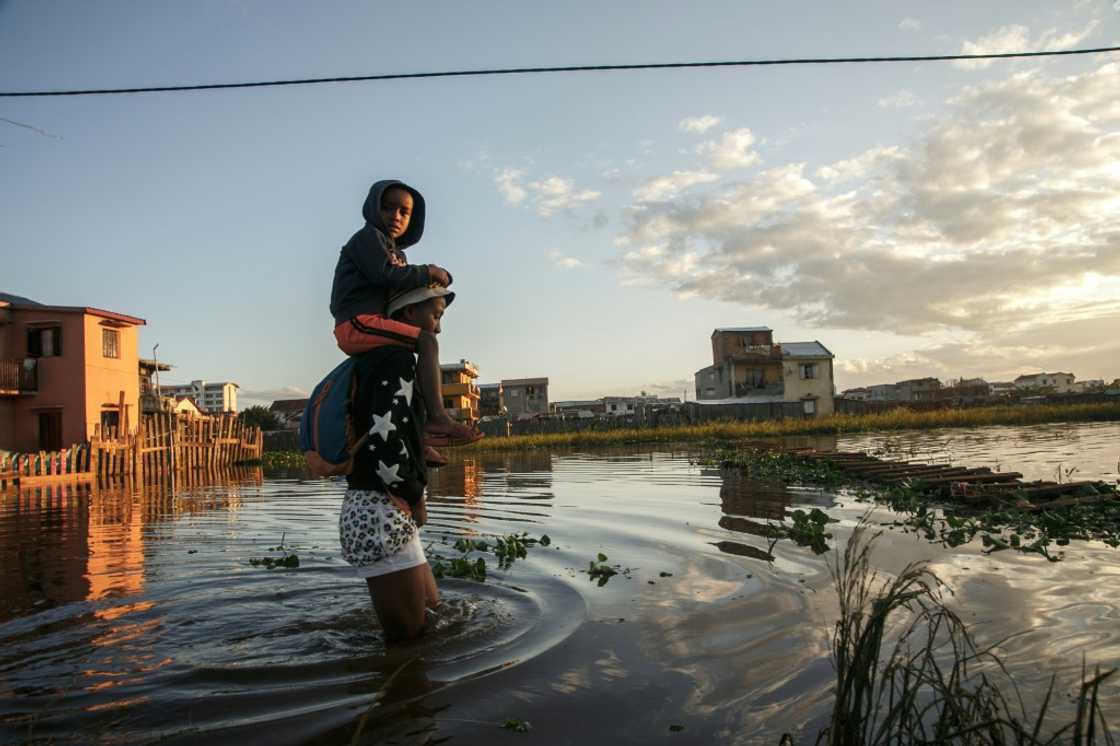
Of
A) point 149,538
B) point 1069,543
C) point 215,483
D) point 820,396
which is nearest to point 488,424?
point 820,396

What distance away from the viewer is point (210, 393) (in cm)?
10450

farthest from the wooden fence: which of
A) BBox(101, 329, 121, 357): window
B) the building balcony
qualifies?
the building balcony

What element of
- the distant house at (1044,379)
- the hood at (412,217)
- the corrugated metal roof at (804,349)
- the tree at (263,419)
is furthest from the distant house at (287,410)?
the distant house at (1044,379)

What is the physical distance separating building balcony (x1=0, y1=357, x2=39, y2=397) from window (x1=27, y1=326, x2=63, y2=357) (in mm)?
499

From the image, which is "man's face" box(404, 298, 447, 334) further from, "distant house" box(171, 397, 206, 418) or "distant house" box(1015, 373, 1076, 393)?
"distant house" box(1015, 373, 1076, 393)

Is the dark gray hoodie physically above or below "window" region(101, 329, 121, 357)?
below

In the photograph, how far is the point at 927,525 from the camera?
265 inches

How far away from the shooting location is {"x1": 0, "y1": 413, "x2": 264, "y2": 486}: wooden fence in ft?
69.1

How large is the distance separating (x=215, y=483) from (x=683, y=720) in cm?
1933

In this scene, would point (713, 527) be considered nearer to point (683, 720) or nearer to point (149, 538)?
point (683, 720)

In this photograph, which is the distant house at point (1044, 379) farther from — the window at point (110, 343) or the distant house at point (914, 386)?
the window at point (110, 343)

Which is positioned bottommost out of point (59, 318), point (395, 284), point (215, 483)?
point (215, 483)

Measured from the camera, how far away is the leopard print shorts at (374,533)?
3279mm

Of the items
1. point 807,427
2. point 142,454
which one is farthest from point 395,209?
point 807,427
